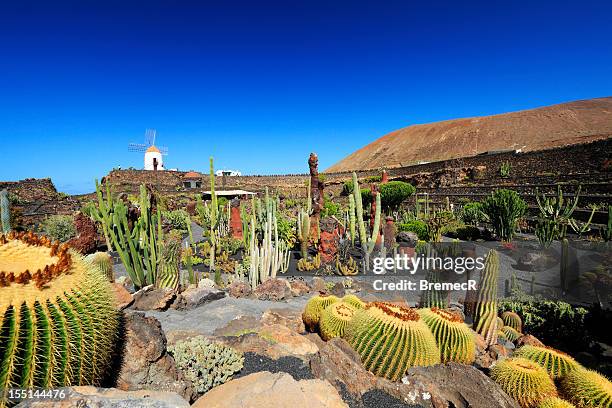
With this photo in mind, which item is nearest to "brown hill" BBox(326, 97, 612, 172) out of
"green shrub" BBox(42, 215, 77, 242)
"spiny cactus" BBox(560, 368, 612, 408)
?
"green shrub" BBox(42, 215, 77, 242)

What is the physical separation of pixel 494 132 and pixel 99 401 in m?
71.5

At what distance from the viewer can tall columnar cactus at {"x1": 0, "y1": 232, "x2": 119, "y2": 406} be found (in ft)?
5.33

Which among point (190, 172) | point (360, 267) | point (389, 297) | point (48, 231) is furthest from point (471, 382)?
point (190, 172)

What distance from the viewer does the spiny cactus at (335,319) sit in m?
3.89

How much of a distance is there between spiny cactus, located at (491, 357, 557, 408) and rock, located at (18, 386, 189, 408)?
3120 millimetres

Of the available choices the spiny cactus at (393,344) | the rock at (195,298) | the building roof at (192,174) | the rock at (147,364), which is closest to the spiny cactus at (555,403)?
the spiny cactus at (393,344)

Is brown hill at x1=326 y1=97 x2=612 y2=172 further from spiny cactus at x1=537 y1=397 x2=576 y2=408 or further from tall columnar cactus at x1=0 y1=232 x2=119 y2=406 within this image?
tall columnar cactus at x1=0 y1=232 x2=119 y2=406

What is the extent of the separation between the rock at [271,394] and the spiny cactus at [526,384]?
2.00 meters

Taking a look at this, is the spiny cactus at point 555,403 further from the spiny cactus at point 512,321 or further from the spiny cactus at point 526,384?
the spiny cactus at point 512,321

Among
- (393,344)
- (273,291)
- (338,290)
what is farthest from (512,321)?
(273,291)

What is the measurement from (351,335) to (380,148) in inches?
3197

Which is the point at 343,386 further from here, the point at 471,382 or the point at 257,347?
the point at 471,382

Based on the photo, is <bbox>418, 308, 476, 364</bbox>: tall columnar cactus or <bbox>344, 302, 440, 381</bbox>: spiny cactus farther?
<bbox>418, 308, 476, 364</bbox>: tall columnar cactus

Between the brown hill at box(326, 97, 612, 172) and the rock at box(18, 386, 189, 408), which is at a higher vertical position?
the brown hill at box(326, 97, 612, 172)
